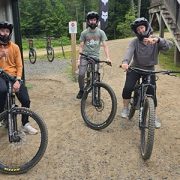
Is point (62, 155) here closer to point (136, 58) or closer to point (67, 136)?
point (67, 136)

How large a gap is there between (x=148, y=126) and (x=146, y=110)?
1.09ft

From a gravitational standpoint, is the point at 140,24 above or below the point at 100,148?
above

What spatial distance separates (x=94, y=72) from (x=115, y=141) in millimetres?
1470

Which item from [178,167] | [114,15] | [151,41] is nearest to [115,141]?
[178,167]

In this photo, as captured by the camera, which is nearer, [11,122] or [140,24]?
[11,122]

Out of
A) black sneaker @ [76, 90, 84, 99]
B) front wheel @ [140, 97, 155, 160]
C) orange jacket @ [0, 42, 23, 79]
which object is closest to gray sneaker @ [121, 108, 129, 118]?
front wheel @ [140, 97, 155, 160]

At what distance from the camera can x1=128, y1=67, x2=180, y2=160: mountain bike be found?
16.8ft

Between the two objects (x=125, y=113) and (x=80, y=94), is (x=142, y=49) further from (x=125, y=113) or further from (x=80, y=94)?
(x=80, y=94)

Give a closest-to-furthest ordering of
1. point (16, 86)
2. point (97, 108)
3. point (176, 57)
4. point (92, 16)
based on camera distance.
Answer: point (16, 86), point (97, 108), point (92, 16), point (176, 57)

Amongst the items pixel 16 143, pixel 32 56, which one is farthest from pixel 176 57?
pixel 16 143

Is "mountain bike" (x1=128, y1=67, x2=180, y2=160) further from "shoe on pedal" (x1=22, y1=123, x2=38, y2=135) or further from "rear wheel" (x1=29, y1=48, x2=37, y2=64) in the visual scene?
"rear wheel" (x1=29, y1=48, x2=37, y2=64)

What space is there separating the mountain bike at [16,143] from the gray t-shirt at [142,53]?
1942 mm

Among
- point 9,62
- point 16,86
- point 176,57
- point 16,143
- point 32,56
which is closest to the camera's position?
point 16,143

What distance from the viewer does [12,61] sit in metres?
5.71
